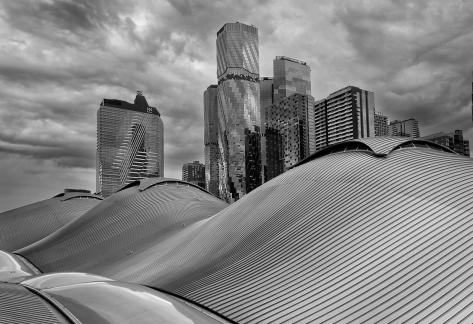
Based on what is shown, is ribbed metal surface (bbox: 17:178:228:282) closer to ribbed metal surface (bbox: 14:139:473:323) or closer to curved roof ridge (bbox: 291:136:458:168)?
ribbed metal surface (bbox: 14:139:473:323)

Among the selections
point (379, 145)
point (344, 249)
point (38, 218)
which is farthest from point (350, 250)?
point (38, 218)

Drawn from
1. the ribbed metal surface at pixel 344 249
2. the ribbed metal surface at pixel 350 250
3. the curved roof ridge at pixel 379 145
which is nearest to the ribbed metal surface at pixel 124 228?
the ribbed metal surface at pixel 344 249

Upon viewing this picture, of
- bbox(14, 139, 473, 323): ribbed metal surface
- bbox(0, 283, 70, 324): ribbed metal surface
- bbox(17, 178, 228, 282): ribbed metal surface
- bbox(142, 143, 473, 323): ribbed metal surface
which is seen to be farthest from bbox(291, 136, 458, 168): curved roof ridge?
bbox(0, 283, 70, 324): ribbed metal surface

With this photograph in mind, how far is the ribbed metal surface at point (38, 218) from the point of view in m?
73.1

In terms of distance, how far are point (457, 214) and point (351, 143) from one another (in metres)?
14.5

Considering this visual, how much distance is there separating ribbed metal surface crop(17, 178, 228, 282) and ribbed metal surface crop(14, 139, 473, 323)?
10668 millimetres

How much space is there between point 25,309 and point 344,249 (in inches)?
585

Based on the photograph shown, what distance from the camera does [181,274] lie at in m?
27.8

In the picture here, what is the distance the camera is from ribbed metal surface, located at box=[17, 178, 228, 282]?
46250 millimetres

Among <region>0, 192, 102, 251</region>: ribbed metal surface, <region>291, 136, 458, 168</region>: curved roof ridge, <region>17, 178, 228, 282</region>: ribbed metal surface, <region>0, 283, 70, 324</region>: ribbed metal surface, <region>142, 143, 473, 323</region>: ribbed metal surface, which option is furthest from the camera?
<region>0, 192, 102, 251</region>: ribbed metal surface

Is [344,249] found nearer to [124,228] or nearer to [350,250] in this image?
[350,250]

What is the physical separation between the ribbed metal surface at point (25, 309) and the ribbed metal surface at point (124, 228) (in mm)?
19539

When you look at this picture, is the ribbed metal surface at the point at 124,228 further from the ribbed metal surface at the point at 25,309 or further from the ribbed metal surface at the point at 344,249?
the ribbed metal surface at the point at 25,309

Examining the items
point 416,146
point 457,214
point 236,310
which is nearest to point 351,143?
point 416,146
